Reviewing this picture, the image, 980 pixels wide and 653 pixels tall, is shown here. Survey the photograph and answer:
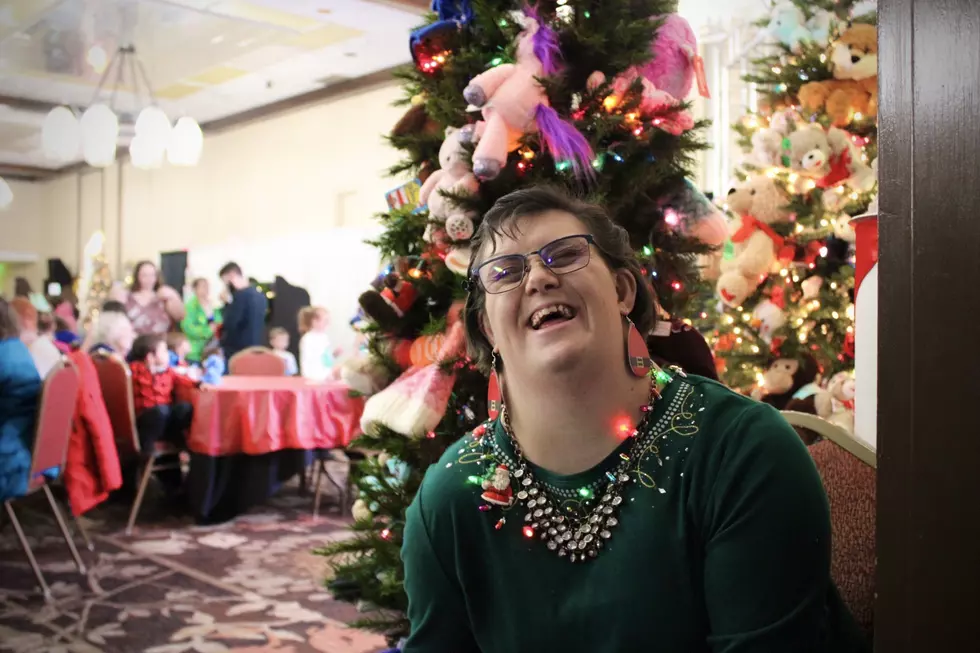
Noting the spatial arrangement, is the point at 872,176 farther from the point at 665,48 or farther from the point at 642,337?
the point at 642,337

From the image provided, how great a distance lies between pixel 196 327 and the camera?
8.14m

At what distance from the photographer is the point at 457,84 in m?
2.06

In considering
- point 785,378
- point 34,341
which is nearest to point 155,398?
point 34,341

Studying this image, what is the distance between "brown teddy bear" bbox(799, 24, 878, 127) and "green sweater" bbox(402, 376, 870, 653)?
10.7 ft

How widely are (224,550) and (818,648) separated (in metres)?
3.69

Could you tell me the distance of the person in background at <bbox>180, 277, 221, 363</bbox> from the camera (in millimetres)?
8055

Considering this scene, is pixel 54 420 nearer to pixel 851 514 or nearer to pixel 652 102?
pixel 652 102

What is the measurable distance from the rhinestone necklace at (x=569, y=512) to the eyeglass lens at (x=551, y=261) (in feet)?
0.69

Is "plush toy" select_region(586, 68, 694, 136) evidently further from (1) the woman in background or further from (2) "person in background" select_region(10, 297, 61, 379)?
(1) the woman in background

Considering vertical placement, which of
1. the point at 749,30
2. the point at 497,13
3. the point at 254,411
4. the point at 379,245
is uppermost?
the point at 749,30

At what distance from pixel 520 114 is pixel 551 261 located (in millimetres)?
784

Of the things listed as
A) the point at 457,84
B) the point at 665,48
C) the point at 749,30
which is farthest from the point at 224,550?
the point at 749,30

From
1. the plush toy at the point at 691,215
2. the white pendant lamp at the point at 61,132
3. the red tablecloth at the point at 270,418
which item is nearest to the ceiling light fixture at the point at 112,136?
the white pendant lamp at the point at 61,132

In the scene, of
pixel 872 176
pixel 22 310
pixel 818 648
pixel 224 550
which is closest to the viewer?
pixel 818 648
